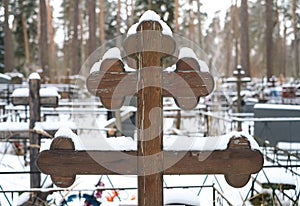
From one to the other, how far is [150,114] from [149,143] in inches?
5.8

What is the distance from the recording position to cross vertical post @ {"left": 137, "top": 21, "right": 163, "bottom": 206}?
7.43ft

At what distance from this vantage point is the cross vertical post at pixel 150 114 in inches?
89.2

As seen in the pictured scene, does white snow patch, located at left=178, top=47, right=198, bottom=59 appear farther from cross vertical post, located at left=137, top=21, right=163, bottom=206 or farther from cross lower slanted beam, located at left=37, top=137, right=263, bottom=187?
cross lower slanted beam, located at left=37, top=137, right=263, bottom=187

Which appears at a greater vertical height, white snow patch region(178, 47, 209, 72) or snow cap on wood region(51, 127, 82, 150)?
white snow patch region(178, 47, 209, 72)

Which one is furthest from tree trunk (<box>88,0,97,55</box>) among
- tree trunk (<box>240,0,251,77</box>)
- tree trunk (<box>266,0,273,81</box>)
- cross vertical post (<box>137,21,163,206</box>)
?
cross vertical post (<box>137,21,163,206</box>)

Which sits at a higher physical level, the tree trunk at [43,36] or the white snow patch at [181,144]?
the tree trunk at [43,36]

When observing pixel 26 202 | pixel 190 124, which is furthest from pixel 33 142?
pixel 190 124

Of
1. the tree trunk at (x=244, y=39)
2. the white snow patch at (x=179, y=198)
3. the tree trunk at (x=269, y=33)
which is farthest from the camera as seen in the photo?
the tree trunk at (x=269, y=33)

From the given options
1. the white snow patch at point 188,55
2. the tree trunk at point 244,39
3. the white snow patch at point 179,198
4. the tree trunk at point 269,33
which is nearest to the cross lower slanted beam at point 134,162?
the white snow patch at point 188,55

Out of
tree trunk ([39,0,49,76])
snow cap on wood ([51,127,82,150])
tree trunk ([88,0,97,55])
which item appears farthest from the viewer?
tree trunk ([39,0,49,76])

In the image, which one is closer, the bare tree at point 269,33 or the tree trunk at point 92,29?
the tree trunk at point 92,29

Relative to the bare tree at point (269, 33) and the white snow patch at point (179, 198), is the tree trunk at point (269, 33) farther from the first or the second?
the white snow patch at point (179, 198)

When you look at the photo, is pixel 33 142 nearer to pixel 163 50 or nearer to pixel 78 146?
pixel 78 146

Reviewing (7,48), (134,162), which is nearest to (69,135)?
(134,162)
